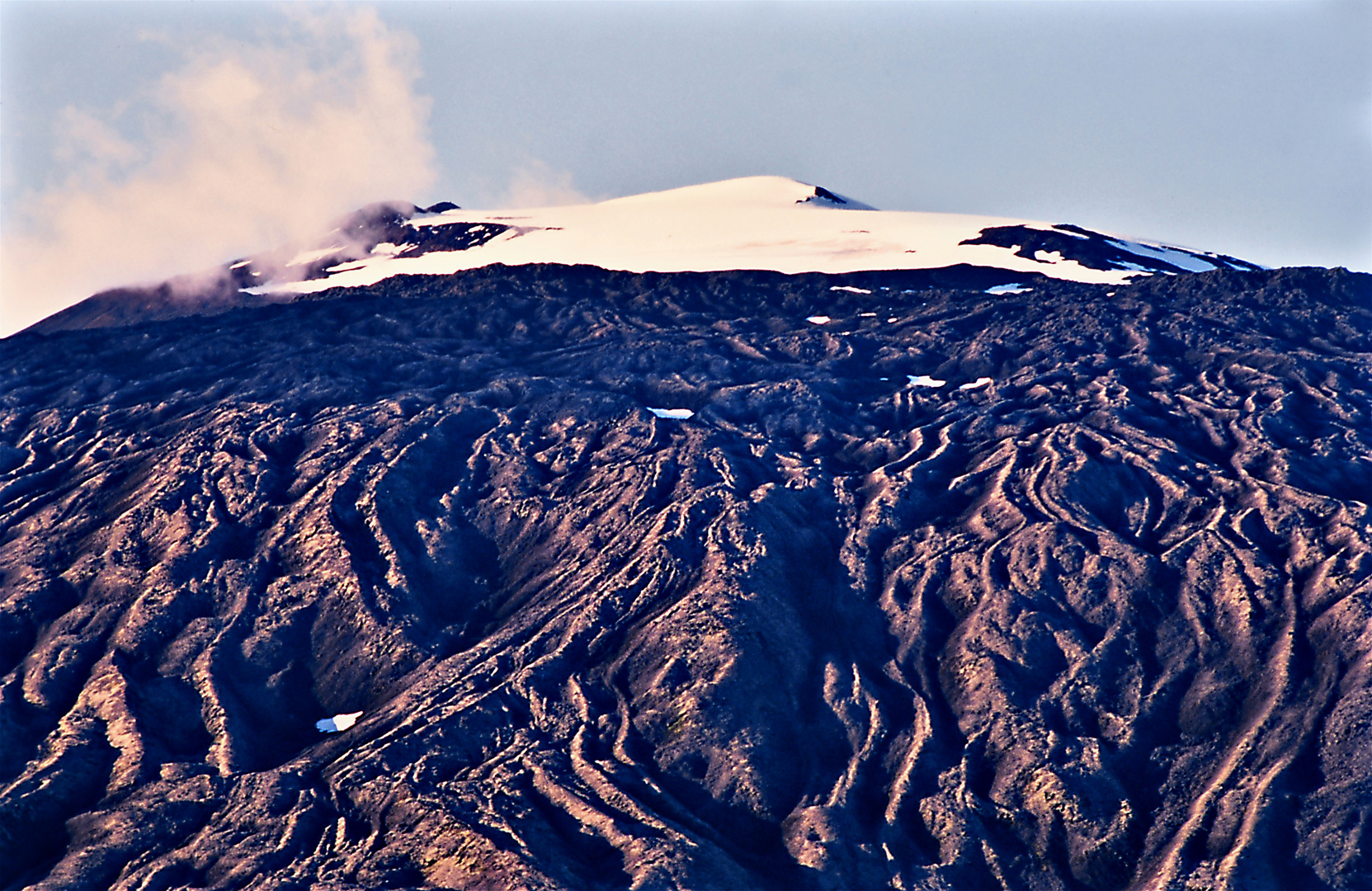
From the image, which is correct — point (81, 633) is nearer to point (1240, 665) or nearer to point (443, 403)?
point (443, 403)

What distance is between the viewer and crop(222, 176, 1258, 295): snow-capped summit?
516ft

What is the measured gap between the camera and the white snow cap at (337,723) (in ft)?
262

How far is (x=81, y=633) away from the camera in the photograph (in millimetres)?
86750

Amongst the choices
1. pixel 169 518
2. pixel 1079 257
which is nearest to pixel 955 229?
pixel 1079 257

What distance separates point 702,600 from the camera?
8662 centimetres

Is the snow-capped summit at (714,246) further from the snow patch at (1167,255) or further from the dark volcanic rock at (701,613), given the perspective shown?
the dark volcanic rock at (701,613)

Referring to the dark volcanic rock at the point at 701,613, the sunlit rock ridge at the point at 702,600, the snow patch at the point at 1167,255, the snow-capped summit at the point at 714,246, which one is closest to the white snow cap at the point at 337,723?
the sunlit rock ridge at the point at 702,600

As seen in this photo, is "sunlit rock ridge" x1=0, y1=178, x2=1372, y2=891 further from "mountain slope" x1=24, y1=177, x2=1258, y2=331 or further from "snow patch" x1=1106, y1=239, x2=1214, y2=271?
"snow patch" x1=1106, y1=239, x2=1214, y2=271

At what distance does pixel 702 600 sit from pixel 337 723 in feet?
78.6

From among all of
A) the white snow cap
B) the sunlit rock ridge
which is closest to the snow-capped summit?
the sunlit rock ridge

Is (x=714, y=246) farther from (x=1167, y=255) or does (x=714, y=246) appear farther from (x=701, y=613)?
(x=701, y=613)

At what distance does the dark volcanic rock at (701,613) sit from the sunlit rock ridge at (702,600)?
291 mm

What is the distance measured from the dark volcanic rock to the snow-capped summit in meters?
30.4

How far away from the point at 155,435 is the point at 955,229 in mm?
104722
